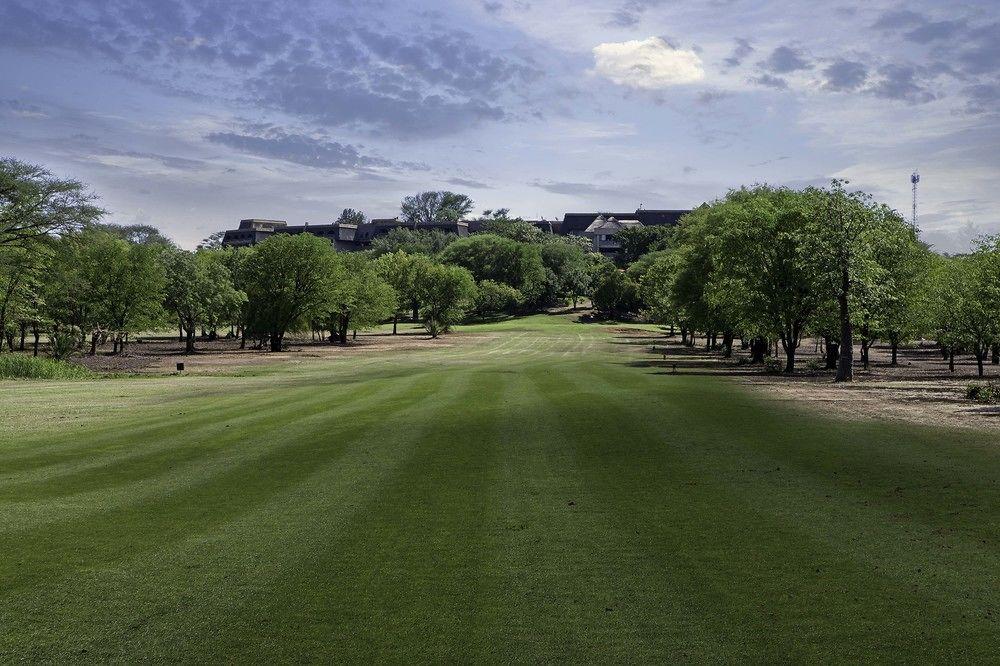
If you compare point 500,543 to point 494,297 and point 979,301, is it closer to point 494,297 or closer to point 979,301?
point 979,301

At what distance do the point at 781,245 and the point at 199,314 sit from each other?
8086 cm

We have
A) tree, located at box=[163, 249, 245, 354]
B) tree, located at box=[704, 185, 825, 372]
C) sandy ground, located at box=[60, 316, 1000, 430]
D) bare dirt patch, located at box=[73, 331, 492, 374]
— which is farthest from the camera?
tree, located at box=[163, 249, 245, 354]

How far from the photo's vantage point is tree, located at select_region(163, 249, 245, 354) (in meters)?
106

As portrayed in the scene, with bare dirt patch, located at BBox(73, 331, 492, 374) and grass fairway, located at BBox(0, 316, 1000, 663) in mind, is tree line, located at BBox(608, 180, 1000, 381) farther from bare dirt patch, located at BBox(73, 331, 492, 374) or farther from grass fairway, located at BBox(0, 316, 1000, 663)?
bare dirt patch, located at BBox(73, 331, 492, 374)

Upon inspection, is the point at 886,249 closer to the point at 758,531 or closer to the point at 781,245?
the point at 781,245

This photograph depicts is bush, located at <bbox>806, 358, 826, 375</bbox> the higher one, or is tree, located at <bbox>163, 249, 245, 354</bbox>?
tree, located at <bbox>163, 249, 245, 354</bbox>

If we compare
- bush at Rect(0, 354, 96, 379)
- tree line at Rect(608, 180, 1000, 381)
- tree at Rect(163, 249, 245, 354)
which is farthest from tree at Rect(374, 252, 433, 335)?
bush at Rect(0, 354, 96, 379)

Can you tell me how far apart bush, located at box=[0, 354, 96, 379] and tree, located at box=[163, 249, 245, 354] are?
46.7 meters

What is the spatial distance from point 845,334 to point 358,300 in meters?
90.7

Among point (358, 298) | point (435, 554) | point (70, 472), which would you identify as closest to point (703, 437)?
point (435, 554)

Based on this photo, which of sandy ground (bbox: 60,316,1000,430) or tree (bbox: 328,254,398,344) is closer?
sandy ground (bbox: 60,316,1000,430)

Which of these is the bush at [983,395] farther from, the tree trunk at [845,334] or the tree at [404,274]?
the tree at [404,274]

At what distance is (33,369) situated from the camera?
2203 inches

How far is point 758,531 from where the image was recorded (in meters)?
13.6
